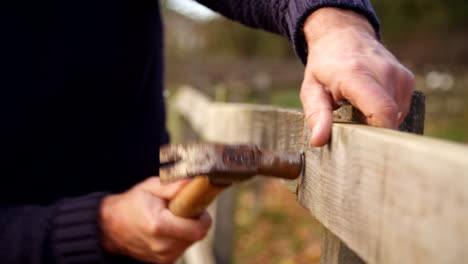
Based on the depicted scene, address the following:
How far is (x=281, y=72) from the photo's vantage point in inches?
337

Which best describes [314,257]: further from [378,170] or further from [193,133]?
[378,170]

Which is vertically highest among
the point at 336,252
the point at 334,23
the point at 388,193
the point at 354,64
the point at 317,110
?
the point at 334,23

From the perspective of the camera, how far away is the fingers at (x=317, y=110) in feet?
3.00

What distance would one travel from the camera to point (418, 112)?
107 centimetres

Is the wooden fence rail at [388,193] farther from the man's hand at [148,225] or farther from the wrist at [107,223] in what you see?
the wrist at [107,223]

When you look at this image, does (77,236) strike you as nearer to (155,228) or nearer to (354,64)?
(155,228)

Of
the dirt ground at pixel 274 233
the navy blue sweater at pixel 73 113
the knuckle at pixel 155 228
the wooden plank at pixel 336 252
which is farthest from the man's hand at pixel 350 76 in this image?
the dirt ground at pixel 274 233

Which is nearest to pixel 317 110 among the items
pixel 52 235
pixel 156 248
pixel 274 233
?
pixel 156 248

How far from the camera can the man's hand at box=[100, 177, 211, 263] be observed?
136 cm

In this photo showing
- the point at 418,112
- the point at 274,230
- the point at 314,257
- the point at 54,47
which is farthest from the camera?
the point at 274,230

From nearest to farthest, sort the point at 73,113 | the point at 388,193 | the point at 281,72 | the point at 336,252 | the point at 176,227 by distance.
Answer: the point at 388,193
the point at 336,252
the point at 176,227
the point at 73,113
the point at 281,72

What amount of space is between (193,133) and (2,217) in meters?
4.07

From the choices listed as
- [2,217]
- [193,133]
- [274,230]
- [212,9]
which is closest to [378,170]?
[212,9]

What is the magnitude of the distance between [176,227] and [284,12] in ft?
2.42
